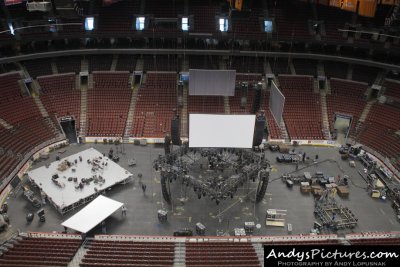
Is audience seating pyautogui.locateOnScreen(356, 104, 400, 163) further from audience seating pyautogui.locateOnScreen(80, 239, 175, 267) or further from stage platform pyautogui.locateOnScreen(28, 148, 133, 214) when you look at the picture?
stage platform pyautogui.locateOnScreen(28, 148, 133, 214)

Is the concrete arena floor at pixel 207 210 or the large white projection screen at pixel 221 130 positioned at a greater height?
the large white projection screen at pixel 221 130

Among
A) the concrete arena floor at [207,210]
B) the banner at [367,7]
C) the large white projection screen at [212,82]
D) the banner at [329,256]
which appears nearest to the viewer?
the banner at [329,256]

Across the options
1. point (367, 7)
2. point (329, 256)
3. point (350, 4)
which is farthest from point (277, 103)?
point (329, 256)

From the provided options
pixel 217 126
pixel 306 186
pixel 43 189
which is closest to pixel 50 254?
pixel 43 189

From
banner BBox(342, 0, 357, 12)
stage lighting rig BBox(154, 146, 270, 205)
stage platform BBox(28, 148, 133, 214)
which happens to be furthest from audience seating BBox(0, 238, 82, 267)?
banner BBox(342, 0, 357, 12)

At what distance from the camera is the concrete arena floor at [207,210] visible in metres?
34.2

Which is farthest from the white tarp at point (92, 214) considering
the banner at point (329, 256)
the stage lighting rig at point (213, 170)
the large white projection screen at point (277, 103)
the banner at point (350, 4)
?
the banner at point (350, 4)

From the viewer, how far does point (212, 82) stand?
4419cm

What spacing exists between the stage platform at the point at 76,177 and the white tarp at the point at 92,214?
2166 millimetres

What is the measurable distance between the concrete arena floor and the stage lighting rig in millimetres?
968

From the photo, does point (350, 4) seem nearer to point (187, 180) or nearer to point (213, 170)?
point (213, 170)

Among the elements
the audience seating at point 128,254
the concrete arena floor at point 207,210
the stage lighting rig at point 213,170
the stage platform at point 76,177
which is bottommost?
the concrete arena floor at point 207,210

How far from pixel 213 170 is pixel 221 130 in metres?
4.52

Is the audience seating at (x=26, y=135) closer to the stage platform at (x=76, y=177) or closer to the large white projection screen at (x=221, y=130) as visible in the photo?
the stage platform at (x=76, y=177)
